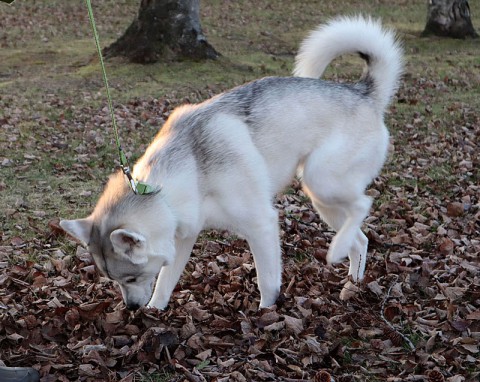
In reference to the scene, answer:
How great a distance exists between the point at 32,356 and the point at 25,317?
48 centimetres

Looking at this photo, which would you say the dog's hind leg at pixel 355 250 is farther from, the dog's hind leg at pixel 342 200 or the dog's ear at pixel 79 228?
the dog's ear at pixel 79 228

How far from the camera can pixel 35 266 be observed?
5.17m

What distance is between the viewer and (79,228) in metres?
3.89

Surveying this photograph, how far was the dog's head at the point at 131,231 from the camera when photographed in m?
3.79

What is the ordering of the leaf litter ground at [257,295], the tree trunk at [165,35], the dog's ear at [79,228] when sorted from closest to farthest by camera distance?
the leaf litter ground at [257,295]
the dog's ear at [79,228]
the tree trunk at [165,35]

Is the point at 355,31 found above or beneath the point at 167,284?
above

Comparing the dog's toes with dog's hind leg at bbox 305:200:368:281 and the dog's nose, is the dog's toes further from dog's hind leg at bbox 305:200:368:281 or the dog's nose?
the dog's nose

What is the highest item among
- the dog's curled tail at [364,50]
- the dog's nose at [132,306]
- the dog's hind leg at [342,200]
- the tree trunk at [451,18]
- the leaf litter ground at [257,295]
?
the dog's curled tail at [364,50]

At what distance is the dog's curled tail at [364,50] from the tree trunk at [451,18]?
12.6 metres

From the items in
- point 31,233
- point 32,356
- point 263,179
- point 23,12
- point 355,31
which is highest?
point 355,31

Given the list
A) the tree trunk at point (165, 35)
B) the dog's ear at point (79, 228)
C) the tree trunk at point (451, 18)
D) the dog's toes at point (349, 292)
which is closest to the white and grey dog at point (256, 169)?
the dog's ear at point (79, 228)

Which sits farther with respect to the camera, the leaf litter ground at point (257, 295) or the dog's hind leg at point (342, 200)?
the dog's hind leg at point (342, 200)

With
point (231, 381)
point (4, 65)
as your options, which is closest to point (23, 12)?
point (4, 65)

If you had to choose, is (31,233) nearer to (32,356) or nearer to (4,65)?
(32,356)
